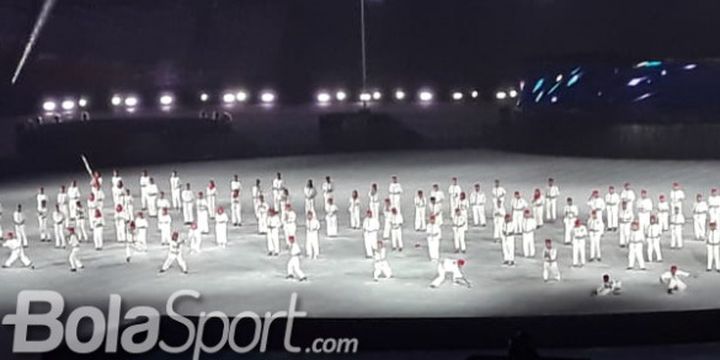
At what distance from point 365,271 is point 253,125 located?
2307 cm

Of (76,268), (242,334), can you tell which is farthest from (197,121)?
(242,334)

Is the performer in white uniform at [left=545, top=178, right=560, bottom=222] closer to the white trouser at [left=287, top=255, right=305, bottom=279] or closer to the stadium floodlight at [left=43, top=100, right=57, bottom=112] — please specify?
the white trouser at [left=287, top=255, right=305, bottom=279]

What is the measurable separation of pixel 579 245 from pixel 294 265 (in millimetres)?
5112

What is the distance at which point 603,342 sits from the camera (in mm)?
14383

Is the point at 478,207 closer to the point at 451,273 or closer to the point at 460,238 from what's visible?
the point at 460,238

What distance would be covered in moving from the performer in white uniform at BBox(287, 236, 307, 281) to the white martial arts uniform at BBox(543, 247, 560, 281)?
4141 millimetres

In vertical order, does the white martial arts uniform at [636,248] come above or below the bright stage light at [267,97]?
below

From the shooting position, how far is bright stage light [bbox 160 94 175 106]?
42875 millimetres

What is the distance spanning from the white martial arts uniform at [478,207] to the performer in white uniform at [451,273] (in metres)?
5.47

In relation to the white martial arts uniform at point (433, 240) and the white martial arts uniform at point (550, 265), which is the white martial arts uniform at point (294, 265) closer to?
the white martial arts uniform at point (433, 240)

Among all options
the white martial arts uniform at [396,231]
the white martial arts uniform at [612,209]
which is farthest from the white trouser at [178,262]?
the white martial arts uniform at [612,209]

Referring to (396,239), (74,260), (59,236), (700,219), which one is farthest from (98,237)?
(700,219)

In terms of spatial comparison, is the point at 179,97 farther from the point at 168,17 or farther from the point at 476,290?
the point at 476,290

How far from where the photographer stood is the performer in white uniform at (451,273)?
18.0 metres
